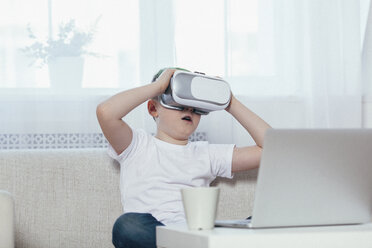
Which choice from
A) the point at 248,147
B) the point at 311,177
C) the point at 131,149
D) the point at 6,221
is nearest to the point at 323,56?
the point at 248,147

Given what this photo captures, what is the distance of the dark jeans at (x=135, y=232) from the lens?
146 cm

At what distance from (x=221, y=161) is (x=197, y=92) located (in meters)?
0.26

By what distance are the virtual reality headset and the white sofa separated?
0.32 metres

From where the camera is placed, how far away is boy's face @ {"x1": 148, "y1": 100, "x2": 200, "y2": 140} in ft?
5.72

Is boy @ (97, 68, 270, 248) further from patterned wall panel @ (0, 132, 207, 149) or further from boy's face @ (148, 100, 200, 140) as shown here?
patterned wall panel @ (0, 132, 207, 149)

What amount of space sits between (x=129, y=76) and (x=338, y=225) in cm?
116

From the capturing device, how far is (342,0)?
Result: 7.85ft

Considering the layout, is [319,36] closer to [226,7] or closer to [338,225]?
[226,7]

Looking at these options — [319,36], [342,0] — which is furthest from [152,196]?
[342,0]

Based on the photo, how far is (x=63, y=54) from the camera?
2152 millimetres

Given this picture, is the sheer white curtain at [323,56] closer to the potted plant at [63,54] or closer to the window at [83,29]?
the window at [83,29]

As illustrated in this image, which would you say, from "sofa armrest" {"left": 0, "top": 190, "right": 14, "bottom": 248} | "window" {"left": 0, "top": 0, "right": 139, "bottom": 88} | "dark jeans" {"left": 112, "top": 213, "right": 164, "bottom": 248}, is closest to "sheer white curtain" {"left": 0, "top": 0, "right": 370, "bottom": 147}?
"window" {"left": 0, "top": 0, "right": 139, "bottom": 88}

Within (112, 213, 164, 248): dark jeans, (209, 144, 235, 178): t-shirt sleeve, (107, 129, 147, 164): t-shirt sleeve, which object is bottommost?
(112, 213, 164, 248): dark jeans

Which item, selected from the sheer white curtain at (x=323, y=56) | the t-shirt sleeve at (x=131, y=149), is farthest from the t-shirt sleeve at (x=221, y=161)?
the sheer white curtain at (x=323, y=56)
